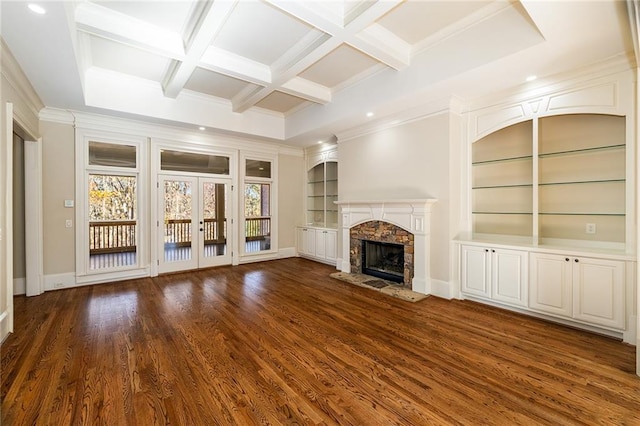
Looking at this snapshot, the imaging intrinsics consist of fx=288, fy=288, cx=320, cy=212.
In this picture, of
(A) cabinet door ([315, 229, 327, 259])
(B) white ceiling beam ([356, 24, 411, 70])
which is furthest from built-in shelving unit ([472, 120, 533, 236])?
(A) cabinet door ([315, 229, 327, 259])

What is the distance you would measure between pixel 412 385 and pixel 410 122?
390cm

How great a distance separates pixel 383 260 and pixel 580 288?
292 centimetres

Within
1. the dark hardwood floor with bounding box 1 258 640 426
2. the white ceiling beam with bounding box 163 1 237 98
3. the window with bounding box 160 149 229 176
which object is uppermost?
the white ceiling beam with bounding box 163 1 237 98

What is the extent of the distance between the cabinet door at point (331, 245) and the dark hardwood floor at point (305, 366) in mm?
2444

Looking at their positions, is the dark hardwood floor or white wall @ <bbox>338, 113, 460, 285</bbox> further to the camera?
white wall @ <bbox>338, 113, 460, 285</bbox>

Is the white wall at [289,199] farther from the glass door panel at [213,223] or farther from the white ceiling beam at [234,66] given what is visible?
the white ceiling beam at [234,66]

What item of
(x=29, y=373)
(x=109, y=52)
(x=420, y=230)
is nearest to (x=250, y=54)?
(x=109, y=52)

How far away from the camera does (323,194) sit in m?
7.67

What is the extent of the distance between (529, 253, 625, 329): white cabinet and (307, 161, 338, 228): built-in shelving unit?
438 centimetres

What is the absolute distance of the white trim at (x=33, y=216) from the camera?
4508 millimetres

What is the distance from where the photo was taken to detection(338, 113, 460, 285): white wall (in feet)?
14.3

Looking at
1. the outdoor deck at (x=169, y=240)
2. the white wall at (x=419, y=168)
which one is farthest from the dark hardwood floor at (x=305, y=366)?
the outdoor deck at (x=169, y=240)

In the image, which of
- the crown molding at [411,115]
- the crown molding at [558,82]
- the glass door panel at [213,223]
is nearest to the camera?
the crown molding at [558,82]

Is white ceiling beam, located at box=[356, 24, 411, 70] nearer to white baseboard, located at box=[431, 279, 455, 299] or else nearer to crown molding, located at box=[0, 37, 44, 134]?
white baseboard, located at box=[431, 279, 455, 299]
